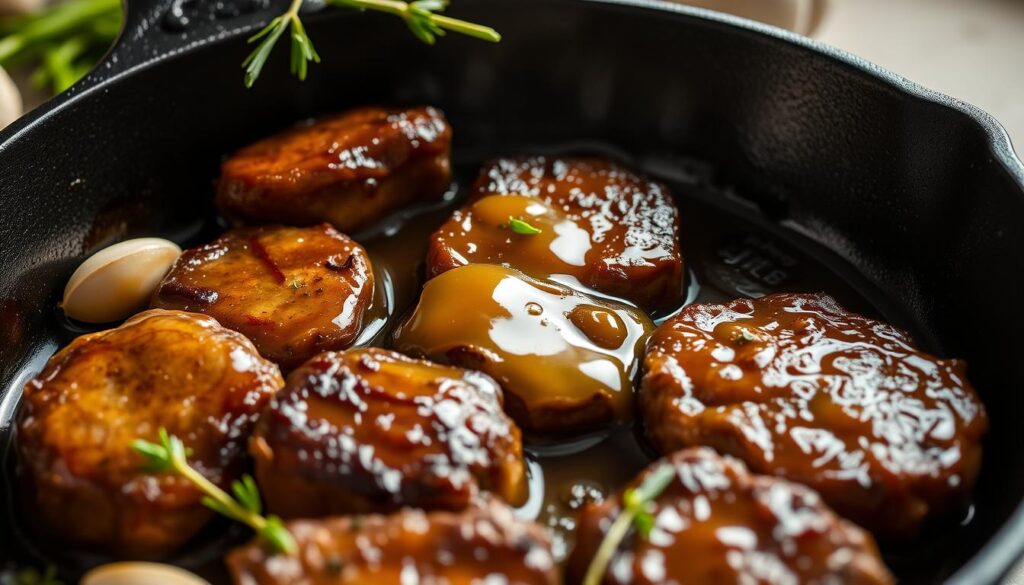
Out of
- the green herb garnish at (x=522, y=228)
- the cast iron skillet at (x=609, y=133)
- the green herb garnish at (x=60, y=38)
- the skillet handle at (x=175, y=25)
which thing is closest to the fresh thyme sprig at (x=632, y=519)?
the cast iron skillet at (x=609, y=133)

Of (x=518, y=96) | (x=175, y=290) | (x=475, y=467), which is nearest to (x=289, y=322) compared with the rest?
(x=175, y=290)

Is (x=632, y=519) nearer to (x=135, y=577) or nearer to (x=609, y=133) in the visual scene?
(x=135, y=577)

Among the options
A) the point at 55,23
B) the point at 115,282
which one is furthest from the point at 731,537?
the point at 55,23

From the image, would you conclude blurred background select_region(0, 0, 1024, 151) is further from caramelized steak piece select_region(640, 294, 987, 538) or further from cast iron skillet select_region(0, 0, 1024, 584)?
caramelized steak piece select_region(640, 294, 987, 538)

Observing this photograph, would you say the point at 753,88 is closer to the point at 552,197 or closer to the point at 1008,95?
the point at 552,197

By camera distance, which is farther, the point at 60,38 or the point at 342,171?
the point at 60,38

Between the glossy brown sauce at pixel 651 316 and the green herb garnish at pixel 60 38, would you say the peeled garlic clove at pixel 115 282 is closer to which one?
the glossy brown sauce at pixel 651 316
